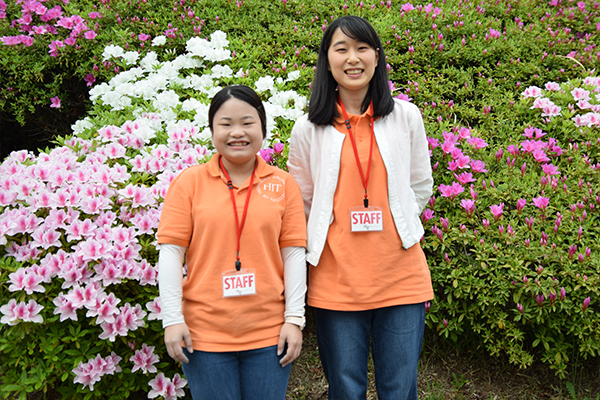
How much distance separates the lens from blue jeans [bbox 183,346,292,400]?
1.58 meters

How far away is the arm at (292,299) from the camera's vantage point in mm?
1636

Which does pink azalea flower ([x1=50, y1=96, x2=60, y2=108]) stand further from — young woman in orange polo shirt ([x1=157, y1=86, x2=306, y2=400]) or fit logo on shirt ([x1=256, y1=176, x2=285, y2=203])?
fit logo on shirt ([x1=256, y1=176, x2=285, y2=203])

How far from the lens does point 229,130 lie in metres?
1.67

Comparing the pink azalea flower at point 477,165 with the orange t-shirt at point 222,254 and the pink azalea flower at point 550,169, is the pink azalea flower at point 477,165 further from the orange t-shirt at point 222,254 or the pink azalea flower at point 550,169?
the orange t-shirt at point 222,254

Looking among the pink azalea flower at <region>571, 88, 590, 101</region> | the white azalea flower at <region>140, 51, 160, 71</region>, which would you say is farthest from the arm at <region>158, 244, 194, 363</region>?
the pink azalea flower at <region>571, 88, 590, 101</region>

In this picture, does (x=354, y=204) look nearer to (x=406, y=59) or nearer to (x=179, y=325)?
(x=179, y=325)

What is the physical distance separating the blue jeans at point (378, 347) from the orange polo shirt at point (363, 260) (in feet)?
0.20

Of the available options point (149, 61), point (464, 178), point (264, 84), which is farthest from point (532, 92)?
point (149, 61)

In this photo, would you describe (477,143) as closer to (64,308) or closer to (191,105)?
(191,105)

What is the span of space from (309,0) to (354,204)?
3.36 metres

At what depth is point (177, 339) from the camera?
1546 mm

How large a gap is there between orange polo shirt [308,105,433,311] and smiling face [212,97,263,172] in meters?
0.39

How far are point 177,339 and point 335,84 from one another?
1.19 meters

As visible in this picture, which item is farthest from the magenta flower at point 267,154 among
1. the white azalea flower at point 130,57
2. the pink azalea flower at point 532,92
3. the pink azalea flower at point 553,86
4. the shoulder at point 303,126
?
the pink azalea flower at point 553,86
